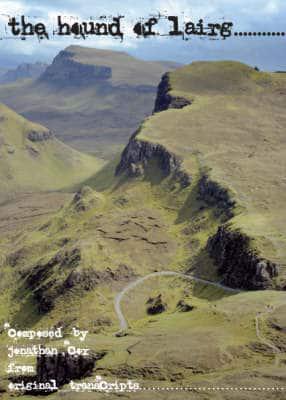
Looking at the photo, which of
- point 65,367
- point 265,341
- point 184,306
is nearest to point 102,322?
point 184,306

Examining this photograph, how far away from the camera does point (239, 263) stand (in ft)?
573

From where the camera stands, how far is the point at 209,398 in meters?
105

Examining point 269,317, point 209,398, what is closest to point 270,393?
point 209,398

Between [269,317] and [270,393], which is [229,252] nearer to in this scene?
[269,317]

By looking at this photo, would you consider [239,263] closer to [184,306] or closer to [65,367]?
[184,306]

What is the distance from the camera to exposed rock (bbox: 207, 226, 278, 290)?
532ft

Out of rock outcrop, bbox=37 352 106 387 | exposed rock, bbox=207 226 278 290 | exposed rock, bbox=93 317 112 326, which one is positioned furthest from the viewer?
exposed rock, bbox=93 317 112 326

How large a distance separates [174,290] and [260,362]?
257ft

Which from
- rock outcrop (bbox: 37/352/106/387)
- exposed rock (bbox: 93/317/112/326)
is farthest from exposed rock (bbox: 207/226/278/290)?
rock outcrop (bbox: 37/352/106/387)

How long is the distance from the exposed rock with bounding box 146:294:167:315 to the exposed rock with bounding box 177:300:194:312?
8630 millimetres

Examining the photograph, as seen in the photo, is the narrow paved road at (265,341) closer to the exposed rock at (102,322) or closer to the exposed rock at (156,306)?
the exposed rock at (156,306)

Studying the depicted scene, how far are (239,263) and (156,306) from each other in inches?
923

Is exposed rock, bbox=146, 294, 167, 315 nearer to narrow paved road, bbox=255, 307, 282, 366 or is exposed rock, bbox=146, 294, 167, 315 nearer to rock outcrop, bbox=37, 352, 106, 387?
narrow paved road, bbox=255, 307, 282, 366

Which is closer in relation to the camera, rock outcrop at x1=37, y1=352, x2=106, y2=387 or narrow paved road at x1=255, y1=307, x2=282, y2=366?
narrow paved road at x1=255, y1=307, x2=282, y2=366
